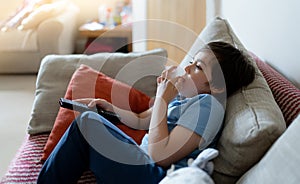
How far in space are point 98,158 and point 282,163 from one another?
23.6 inches

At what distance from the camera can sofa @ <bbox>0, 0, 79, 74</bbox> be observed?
386 cm

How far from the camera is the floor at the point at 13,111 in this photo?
2.58 metres

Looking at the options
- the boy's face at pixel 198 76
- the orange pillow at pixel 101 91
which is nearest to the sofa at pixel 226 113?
the orange pillow at pixel 101 91

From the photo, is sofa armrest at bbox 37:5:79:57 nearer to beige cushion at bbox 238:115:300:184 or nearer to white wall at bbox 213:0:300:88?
white wall at bbox 213:0:300:88

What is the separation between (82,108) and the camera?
1.68 meters

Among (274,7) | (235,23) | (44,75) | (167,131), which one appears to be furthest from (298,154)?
(235,23)

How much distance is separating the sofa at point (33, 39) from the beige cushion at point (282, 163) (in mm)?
3103

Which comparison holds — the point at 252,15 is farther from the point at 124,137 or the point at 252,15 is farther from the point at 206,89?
the point at 124,137

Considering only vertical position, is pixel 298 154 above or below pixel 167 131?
above

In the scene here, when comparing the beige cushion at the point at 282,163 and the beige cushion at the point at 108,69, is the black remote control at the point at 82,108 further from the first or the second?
the beige cushion at the point at 282,163

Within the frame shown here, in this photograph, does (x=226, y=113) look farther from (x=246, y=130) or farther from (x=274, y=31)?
(x=274, y=31)

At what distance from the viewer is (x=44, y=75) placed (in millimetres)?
1995

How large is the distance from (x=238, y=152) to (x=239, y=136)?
0.04 m

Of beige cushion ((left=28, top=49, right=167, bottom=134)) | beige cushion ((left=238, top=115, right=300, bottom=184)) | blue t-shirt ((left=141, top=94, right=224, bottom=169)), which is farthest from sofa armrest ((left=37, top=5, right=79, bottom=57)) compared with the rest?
beige cushion ((left=238, top=115, right=300, bottom=184))
